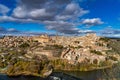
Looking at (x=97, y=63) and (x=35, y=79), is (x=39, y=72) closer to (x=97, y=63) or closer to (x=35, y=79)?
(x=35, y=79)

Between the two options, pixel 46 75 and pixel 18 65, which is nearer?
pixel 46 75

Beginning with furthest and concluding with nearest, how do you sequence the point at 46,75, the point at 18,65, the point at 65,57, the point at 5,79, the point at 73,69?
1. the point at 65,57
2. the point at 73,69
3. the point at 18,65
4. the point at 46,75
5. the point at 5,79

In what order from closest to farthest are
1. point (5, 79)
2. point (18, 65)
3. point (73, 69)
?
point (5, 79), point (18, 65), point (73, 69)

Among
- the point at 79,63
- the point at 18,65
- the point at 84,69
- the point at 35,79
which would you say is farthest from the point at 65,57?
the point at 35,79

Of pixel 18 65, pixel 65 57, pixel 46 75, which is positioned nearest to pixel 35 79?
pixel 46 75

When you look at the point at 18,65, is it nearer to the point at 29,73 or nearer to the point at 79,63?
the point at 29,73

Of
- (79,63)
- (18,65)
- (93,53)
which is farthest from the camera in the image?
(93,53)

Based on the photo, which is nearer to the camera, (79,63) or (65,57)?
(79,63)

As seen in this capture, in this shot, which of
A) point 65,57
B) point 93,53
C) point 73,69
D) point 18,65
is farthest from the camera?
point 93,53
